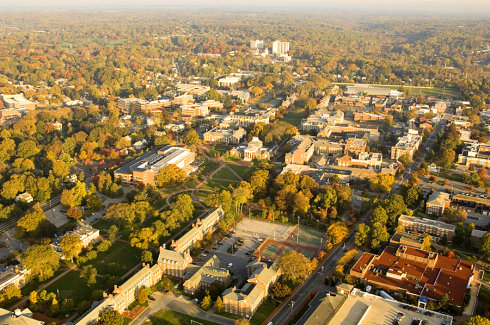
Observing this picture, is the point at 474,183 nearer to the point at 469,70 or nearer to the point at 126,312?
the point at 126,312

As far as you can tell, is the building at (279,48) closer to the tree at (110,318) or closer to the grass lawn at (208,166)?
the grass lawn at (208,166)

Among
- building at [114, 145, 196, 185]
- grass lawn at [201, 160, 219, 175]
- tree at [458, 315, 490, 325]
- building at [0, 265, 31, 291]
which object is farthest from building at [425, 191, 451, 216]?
building at [0, 265, 31, 291]

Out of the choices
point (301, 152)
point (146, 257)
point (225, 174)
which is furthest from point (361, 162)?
point (146, 257)

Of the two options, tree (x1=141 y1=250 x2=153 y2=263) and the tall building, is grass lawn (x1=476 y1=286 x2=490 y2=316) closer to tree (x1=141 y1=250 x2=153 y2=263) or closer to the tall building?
tree (x1=141 y1=250 x2=153 y2=263)

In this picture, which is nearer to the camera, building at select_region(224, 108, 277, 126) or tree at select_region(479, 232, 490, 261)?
tree at select_region(479, 232, 490, 261)

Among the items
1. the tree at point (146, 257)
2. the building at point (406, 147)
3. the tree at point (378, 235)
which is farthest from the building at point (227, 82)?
the tree at point (146, 257)

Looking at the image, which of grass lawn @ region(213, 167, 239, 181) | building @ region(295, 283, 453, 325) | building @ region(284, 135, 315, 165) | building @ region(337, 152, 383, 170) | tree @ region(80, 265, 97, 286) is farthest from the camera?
building @ region(284, 135, 315, 165)

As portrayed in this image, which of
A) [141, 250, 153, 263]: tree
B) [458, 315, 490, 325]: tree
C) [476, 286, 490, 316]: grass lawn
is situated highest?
[458, 315, 490, 325]: tree
